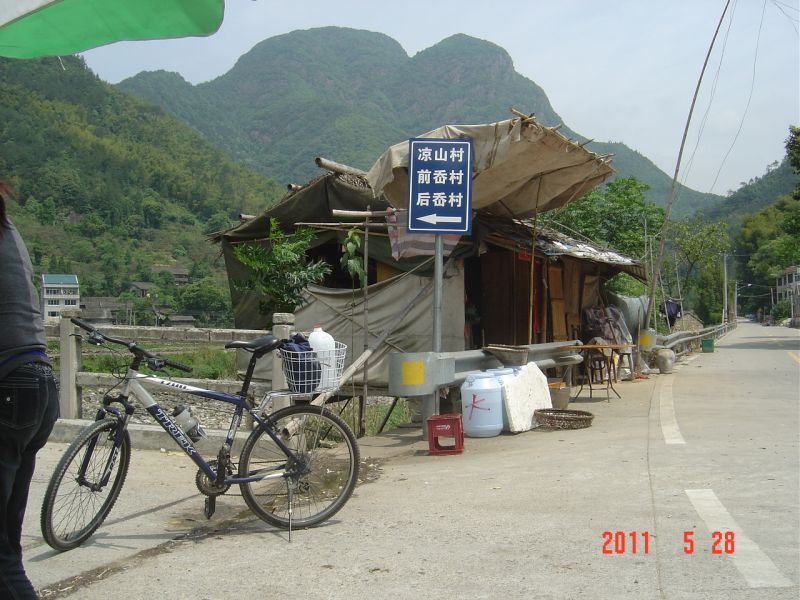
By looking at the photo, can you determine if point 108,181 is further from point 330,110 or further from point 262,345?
point 262,345

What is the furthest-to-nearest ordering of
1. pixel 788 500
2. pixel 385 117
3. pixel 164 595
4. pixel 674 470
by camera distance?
1. pixel 385 117
2. pixel 674 470
3. pixel 788 500
4. pixel 164 595

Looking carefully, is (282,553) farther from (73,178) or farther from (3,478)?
(73,178)

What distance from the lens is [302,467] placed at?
4883 millimetres

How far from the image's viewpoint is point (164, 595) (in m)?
3.64

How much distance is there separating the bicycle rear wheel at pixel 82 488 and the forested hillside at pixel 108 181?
52.2 metres

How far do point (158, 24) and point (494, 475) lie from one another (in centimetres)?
434

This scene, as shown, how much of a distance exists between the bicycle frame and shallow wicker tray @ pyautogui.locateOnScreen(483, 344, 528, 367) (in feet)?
14.9

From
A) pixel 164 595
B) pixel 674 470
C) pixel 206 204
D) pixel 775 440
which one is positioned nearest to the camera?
pixel 164 595

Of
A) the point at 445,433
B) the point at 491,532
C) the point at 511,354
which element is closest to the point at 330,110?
the point at 511,354

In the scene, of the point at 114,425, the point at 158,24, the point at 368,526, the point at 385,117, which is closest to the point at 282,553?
the point at 368,526

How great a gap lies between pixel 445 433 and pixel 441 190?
2580mm

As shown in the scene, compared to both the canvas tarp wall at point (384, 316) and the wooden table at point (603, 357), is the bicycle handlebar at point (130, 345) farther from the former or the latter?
the wooden table at point (603, 357)

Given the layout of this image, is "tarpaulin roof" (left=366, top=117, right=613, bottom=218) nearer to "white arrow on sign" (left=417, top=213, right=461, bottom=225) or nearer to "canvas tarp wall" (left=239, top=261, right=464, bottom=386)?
"white arrow on sign" (left=417, top=213, right=461, bottom=225)

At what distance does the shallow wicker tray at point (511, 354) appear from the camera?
890 cm
